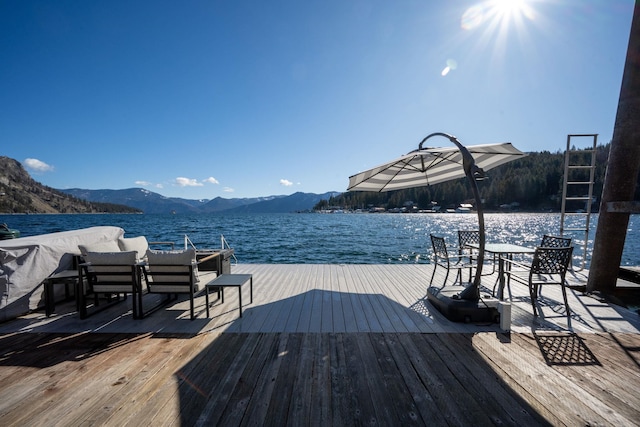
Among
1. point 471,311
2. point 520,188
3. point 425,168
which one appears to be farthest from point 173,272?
point 520,188

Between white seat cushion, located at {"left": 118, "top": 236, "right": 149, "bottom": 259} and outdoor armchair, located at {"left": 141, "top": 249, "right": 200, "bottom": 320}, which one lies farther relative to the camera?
white seat cushion, located at {"left": 118, "top": 236, "right": 149, "bottom": 259}

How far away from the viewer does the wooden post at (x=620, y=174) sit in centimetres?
391

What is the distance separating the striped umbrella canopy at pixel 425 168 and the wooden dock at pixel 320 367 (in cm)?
226

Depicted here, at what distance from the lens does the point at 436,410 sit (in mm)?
1729

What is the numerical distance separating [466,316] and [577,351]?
985 millimetres

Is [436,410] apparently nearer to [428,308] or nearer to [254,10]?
[428,308]

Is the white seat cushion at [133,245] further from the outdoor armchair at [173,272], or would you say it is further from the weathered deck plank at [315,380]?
the weathered deck plank at [315,380]

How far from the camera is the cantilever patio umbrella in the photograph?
3229mm

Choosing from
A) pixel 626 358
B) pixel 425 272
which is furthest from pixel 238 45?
pixel 626 358

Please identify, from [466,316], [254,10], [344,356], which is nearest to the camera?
[344,356]

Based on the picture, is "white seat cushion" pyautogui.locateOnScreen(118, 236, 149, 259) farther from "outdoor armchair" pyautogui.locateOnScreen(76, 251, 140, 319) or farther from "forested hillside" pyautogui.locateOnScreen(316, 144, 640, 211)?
"forested hillside" pyautogui.locateOnScreen(316, 144, 640, 211)

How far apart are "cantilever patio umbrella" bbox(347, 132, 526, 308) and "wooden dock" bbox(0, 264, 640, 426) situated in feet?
3.35

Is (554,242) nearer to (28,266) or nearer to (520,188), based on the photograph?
(28,266)

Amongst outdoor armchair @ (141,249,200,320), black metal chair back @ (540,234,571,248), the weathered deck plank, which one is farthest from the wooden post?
outdoor armchair @ (141,249,200,320)
